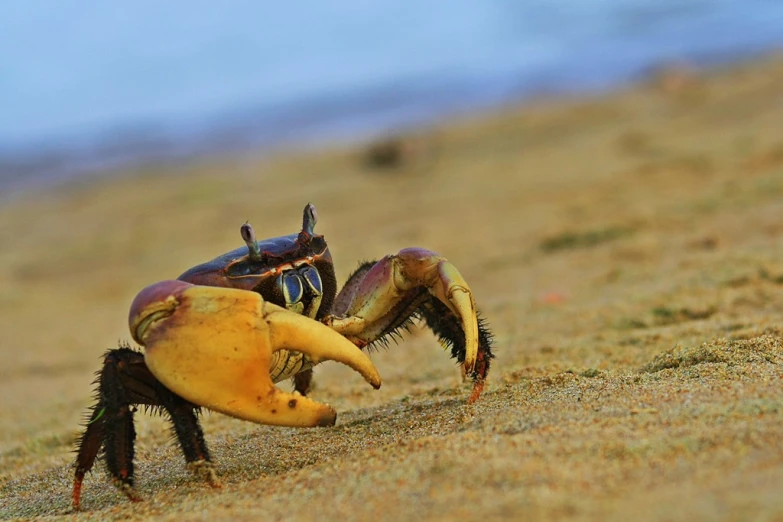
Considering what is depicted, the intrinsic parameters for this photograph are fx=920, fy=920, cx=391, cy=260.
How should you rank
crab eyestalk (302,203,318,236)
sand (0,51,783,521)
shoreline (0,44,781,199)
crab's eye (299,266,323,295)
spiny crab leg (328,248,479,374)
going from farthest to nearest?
shoreline (0,44,781,199)
crab eyestalk (302,203,318,236)
crab's eye (299,266,323,295)
spiny crab leg (328,248,479,374)
sand (0,51,783,521)

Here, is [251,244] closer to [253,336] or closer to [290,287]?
[290,287]

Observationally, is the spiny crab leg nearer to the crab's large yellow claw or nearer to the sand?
the sand

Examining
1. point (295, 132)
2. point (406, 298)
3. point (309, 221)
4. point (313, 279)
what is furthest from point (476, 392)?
point (295, 132)

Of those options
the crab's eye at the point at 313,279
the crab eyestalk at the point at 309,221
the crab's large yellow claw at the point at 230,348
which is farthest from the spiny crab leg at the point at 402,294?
the crab's large yellow claw at the point at 230,348

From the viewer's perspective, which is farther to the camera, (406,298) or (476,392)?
(406,298)

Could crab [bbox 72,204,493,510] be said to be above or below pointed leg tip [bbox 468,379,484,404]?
above

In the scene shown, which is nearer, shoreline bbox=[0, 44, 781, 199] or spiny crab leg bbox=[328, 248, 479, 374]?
spiny crab leg bbox=[328, 248, 479, 374]

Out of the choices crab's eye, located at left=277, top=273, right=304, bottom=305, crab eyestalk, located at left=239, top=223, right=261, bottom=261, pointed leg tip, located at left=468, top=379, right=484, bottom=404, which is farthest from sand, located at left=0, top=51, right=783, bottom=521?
crab eyestalk, located at left=239, top=223, right=261, bottom=261
